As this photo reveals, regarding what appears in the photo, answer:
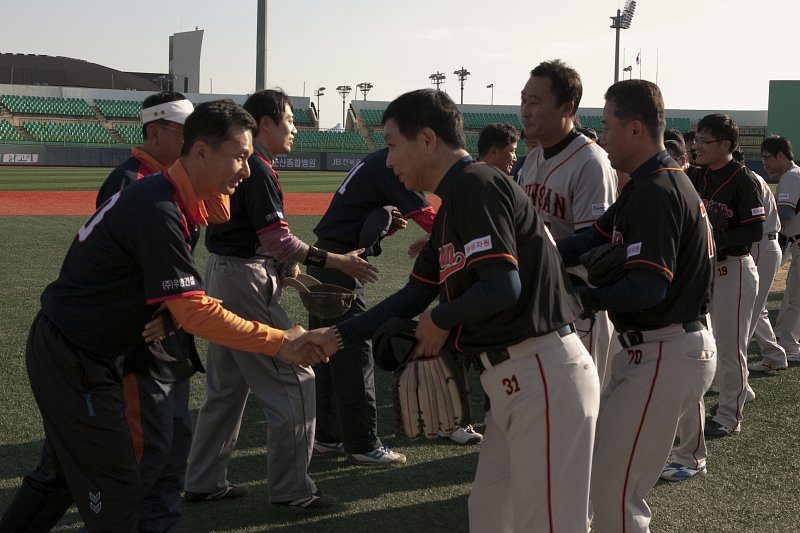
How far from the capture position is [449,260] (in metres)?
3.00

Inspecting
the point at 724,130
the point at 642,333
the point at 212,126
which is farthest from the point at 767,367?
the point at 212,126

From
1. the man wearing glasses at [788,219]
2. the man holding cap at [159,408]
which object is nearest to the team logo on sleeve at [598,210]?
the man holding cap at [159,408]

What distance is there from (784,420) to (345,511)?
3680 millimetres

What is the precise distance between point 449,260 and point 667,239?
38.4 inches

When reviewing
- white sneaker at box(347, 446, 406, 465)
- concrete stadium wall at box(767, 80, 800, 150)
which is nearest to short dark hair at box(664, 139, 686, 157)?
white sneaker at box(347, 446, 406, 465)

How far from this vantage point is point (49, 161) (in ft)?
142

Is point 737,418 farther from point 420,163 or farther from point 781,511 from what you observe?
point 420,163

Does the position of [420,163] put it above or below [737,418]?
above

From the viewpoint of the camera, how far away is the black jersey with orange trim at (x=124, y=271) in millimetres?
3176

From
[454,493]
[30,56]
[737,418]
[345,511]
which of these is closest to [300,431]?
[345,511]

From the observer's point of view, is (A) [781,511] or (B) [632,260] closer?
(B) [632,260]

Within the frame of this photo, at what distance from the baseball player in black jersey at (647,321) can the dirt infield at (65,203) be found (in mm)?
18639

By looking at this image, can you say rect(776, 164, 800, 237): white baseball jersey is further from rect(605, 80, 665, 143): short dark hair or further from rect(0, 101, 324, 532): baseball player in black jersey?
rect(0, 101, 324, 532): baseball player in black jersey

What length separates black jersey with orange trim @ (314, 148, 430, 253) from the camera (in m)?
5.46
